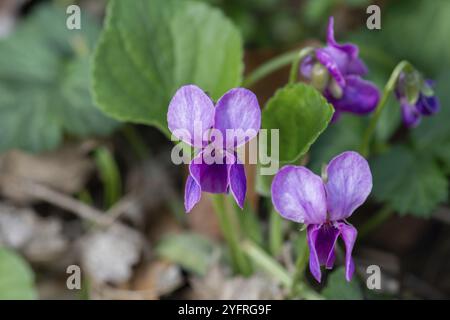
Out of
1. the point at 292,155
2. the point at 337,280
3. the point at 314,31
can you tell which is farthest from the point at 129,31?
the point at 314,31

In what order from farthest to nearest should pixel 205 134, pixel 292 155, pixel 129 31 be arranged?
pixel 129 31
pixel 292 155
pixel 205 134

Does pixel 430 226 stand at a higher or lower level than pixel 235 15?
lower

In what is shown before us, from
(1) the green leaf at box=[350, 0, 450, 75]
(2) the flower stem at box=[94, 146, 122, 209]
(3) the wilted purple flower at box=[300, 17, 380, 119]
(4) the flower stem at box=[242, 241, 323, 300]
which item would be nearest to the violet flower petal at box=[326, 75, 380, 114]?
(3) the wilted purple flower at box=[300, 17, 380, 119]

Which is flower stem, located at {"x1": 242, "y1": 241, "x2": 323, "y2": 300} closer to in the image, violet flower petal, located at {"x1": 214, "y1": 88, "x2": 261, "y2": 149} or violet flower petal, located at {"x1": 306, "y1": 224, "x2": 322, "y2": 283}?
violet flower petal, located at {"x1": 306, "y1": 224, "x2": 322, "y2": 283}

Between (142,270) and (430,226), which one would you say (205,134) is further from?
(430,226)

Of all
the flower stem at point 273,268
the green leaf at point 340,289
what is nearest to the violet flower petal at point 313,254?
the green leaf at point 340,289

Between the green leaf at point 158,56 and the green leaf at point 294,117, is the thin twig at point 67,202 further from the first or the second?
the green leaf at point 294,117
